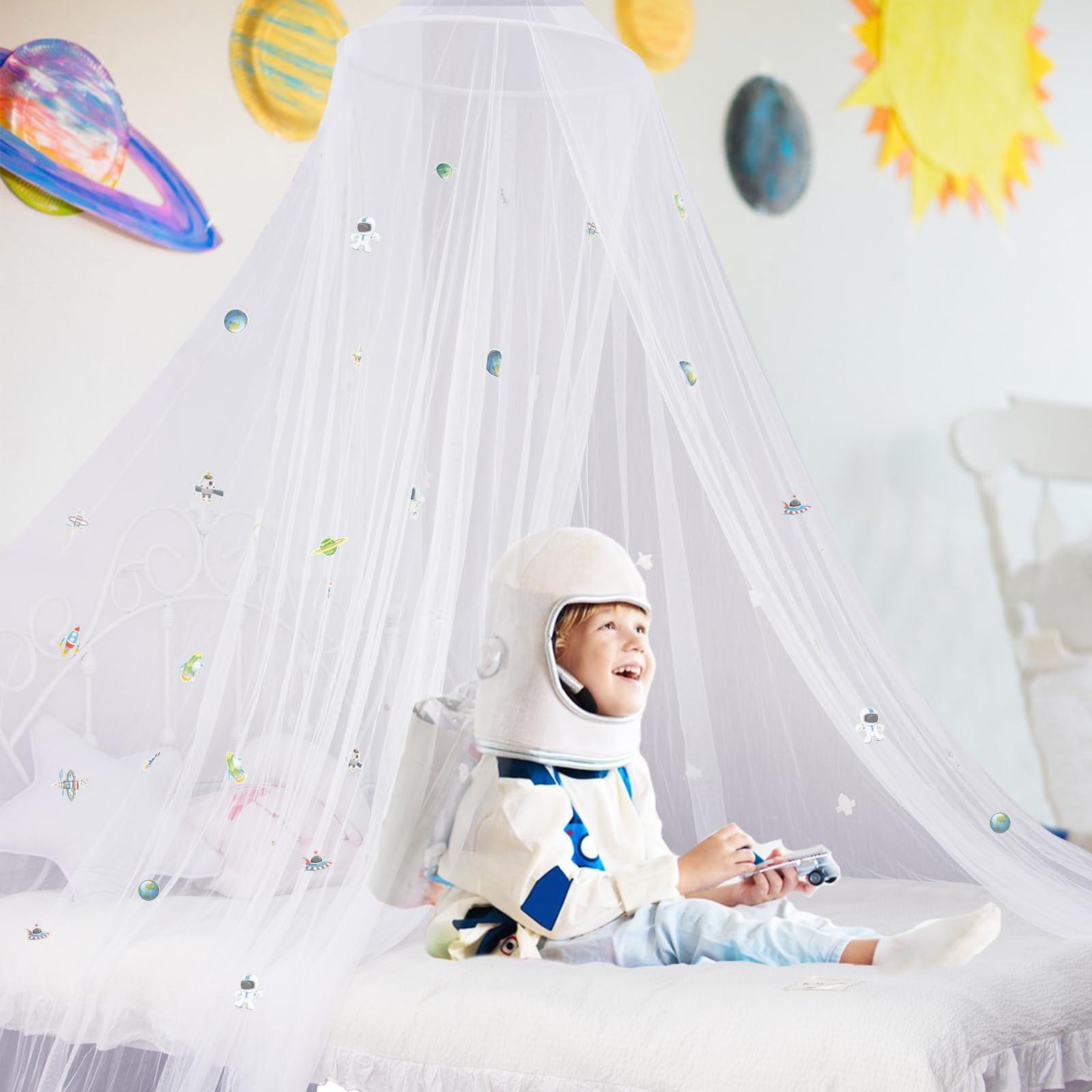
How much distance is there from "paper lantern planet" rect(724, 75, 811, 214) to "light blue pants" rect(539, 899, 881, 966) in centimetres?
254

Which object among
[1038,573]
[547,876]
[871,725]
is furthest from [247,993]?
[1038,573]

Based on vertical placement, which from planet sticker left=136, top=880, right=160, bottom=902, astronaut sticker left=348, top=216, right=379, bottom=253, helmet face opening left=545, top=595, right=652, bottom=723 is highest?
astronaut sticker left=348, top=216, right=379, bottom=253

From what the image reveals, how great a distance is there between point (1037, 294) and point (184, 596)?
2.56 metres

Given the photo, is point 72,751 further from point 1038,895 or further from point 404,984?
point 1038,895

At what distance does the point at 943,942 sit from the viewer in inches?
69.7

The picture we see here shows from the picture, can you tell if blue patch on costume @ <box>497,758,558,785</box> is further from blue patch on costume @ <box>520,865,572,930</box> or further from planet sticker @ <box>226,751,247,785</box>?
planet sticker @ <box>226,751,247,785</box>

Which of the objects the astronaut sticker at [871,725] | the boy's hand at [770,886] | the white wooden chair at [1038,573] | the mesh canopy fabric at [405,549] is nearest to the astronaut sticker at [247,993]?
the mesh canopy fabric at [405,549]

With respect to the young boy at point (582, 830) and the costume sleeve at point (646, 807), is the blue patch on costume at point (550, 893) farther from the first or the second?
the costume sleeve at point (646, 807)

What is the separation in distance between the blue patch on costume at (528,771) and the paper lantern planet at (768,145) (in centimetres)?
243

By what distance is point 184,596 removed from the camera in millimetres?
2639

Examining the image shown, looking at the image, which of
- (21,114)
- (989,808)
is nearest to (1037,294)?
(989,808)

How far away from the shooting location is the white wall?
131 inches

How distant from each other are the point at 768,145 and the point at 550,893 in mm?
2745

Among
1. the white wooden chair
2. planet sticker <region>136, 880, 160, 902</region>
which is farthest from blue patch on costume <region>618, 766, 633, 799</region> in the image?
the white wooden chair
